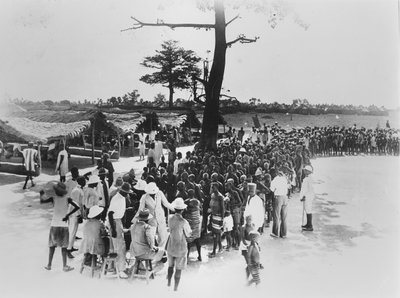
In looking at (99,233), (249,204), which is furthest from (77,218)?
(249,204)

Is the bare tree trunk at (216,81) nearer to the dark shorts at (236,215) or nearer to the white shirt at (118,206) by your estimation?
the dark shorts at (236,215)

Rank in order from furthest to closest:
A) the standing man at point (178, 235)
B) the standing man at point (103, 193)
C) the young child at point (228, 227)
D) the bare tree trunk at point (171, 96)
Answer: the bare tree trunk at point (171, 96), the standing man at point (103, 193), the young child at point (228, 227), the standing man at point (178, 235)

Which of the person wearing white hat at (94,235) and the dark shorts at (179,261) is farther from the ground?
the person wearing white hat at (94,235)

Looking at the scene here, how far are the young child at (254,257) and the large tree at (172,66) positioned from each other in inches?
140

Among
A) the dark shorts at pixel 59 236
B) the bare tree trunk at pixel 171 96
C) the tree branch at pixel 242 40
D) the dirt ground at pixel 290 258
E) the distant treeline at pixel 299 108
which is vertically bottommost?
the dirt ground at pixel 290 258

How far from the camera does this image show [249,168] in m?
8.51

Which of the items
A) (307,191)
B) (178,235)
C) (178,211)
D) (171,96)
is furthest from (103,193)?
(307,191)

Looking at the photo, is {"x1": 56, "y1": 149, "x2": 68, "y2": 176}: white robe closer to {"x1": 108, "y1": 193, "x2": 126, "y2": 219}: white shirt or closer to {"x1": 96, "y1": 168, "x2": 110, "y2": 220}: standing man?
{"x1": 96, "y1": 168, "x2": 110, "y2": 220}: standing man

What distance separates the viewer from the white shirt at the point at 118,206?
5625 mm

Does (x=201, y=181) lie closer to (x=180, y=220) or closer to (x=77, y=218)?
(x=180, y=220)

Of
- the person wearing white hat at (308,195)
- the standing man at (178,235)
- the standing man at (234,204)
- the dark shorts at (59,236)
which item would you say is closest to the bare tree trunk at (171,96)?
the standing man at (234,204)

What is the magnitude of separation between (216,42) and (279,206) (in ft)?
10.9

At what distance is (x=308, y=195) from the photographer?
23.3ft

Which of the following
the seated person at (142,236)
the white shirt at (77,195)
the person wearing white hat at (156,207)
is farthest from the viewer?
the white shirt at (77,195)
